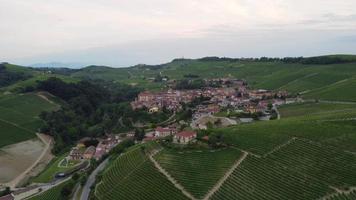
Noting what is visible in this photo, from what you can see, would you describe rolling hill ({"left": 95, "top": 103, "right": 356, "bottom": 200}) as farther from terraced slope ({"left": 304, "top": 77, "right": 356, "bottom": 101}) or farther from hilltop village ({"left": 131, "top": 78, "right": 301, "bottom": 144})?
terraced slope ({"left": 304, "top": 77, "right": 356, "bottom": 101})

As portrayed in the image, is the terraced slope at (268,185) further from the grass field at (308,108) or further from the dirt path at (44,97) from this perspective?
the dirt path at (44,97)

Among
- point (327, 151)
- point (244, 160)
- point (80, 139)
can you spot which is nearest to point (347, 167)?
point (327, 151)

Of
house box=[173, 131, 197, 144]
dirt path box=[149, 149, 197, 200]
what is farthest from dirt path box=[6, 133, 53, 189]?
house box=[173, 131, 197, 144]

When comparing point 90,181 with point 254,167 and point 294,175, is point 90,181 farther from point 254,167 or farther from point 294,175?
point 294,175

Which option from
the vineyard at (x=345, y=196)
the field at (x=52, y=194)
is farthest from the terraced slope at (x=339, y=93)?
the field at (x=52, y=194)

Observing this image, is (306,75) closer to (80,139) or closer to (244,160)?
(80,139)

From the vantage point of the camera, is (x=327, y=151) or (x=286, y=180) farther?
(x=327, y=151)
